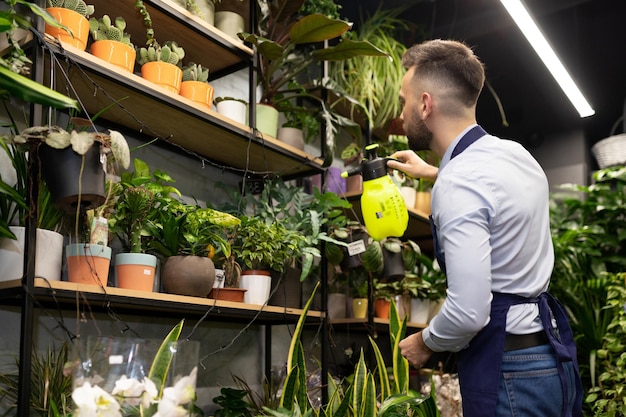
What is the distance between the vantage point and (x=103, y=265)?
1940 mm

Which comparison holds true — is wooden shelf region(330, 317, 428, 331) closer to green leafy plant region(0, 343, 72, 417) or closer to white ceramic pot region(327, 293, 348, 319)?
white ceramic pot region(327, 293, 348, 319)

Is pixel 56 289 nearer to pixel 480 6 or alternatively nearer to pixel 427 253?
pixel 427 253

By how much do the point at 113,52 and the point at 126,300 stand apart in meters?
0.82

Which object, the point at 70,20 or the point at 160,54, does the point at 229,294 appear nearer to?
the point at 160,54

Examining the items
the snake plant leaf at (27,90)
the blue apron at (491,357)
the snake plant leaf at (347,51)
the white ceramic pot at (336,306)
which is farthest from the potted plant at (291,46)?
the blue apron at (491,357)

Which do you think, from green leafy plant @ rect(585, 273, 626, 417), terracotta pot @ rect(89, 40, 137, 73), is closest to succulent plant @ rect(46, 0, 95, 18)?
terracotta pot @ rect(89, 40, 137, 73)

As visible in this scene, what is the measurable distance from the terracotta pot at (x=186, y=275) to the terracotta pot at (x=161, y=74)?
624 mm

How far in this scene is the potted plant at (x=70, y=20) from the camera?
1.99 m

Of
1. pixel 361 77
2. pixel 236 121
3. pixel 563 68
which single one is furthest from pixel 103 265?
pixel 563 68

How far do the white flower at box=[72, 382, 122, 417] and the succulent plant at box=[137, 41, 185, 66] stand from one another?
4.54 feet

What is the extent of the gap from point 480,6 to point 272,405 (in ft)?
11.0

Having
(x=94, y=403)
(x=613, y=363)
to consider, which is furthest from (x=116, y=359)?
(x=613, y=363)

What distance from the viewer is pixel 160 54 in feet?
7.77

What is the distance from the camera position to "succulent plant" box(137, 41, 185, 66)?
7.73 feet
